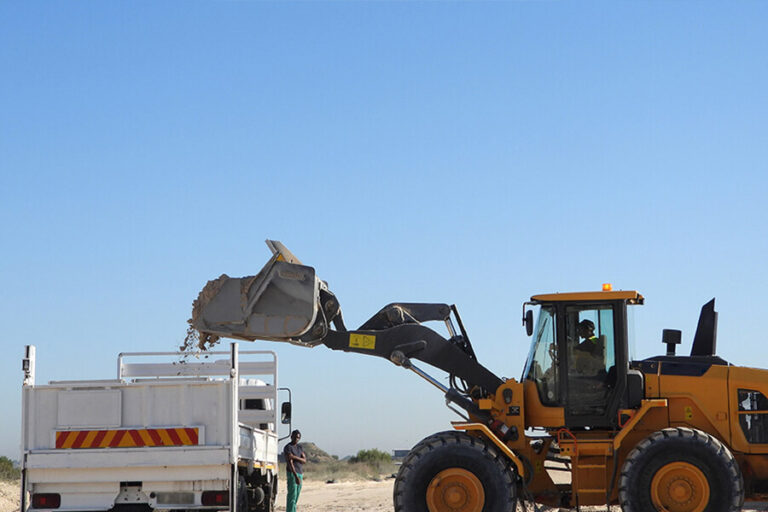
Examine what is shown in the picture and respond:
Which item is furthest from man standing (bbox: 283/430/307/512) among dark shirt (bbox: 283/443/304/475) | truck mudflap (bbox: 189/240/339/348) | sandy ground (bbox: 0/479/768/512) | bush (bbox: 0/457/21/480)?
bush (bbox: 0/457/21/480)

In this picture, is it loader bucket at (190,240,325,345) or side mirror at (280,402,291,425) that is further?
side mirror at (280,402,291,425)

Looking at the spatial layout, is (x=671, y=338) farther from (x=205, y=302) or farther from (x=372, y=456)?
(x=372, y=456)

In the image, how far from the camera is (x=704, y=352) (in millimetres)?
14430

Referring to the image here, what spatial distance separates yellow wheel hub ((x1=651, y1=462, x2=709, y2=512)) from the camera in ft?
42.0

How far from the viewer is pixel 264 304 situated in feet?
44.7

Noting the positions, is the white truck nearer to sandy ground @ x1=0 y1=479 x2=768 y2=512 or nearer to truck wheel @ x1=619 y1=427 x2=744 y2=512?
truck wheel @ x1=619 y1=427 x2=744 y2=512

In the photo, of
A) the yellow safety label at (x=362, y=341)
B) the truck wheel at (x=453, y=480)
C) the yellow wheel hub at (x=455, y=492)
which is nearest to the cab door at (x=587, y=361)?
the truck wheel at (x=453, y=480)

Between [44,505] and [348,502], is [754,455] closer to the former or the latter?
[44,505]

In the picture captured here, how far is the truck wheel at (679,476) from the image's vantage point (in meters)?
12.8

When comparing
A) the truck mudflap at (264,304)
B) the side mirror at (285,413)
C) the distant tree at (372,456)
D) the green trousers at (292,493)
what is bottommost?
the distant tree at (372,456)

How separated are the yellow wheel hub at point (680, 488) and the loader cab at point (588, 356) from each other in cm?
101

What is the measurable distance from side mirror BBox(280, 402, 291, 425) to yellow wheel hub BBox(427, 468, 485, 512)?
4.31 m

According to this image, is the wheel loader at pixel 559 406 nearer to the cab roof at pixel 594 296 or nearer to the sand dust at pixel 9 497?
the cab roof at pixel 594 296

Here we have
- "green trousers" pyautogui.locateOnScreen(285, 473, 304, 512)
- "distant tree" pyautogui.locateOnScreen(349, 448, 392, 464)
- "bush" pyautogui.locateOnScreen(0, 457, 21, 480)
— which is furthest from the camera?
"distant tree" pyautogui.locateOnScreen(349, 448, 392, 464)
